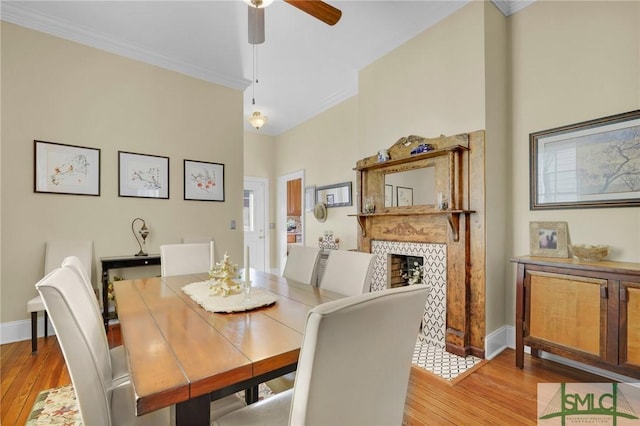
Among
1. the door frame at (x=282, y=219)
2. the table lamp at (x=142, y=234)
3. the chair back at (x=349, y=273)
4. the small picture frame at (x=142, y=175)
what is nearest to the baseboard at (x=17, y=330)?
the table lamp at (x=142, y=234)

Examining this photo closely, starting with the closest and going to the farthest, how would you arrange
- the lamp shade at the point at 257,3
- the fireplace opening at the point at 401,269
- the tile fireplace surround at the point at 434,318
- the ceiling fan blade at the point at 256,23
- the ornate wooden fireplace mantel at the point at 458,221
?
the lamp shade at the point at 257,3, the ceiling fan blade at the point at 256,23, the tile fireplace surround at the point at 434,318, the ornate wooden fireplace mantel at the point at 458,221, the fireplace opening at the point at 401,269

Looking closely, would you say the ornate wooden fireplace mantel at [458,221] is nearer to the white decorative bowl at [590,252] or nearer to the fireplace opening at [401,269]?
the fireplace opening at [401,269]

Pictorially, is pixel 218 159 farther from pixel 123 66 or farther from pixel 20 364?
pixel 20 364

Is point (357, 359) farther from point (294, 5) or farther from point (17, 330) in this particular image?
point (17, 330)

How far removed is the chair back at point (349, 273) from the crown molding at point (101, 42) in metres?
3.17

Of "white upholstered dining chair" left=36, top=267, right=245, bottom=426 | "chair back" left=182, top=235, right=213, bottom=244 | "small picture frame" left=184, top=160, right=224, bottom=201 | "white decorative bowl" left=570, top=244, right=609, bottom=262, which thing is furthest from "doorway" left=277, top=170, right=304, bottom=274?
"white upholstered dining chair" left=36, top=267, right=245, bottom=426

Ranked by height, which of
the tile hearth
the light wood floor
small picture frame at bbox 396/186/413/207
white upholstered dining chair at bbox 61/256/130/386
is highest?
small picture frame at bbox 396/186/413/207

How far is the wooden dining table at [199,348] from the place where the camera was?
31.3 inches

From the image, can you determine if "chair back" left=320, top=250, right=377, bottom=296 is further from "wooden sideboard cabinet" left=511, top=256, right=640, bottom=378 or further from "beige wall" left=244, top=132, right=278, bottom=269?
"beige wall" left=244, top=132, right=278, bottom=269

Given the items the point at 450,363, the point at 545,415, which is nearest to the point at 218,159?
the point at 450,363

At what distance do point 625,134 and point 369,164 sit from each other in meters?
2.03

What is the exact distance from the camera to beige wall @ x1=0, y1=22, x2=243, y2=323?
9.15 ft

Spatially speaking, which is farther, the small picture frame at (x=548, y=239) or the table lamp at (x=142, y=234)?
the table lamp at (x=142, y=234)

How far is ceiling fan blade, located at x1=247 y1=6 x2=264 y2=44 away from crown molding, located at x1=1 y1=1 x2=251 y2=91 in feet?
6.67
